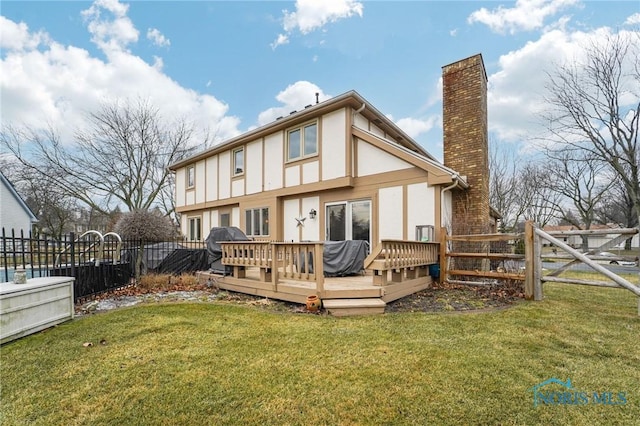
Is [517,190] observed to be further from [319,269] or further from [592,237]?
[319,269]

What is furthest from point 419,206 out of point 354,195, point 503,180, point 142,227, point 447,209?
point 503,180

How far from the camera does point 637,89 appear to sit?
45.6 ft

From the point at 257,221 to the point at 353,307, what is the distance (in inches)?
303

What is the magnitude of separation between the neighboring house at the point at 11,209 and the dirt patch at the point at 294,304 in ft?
55.2

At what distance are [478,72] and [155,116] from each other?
20.5 meters

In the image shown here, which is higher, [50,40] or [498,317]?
[50,40]

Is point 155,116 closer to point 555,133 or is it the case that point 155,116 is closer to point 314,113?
point 314,113

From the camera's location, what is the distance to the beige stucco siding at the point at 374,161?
8445mm

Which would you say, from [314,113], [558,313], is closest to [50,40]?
[314,113]

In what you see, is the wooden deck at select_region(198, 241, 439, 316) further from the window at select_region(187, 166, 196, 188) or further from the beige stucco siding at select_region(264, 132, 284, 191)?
the window at select_region(187, 166, 196, 188)

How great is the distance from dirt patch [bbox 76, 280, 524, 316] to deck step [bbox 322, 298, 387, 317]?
9.7 inches

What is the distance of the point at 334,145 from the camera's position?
932 cm

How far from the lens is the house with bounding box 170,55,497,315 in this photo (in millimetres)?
5719

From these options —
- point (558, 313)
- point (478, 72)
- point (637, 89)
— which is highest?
point (637, 89)
